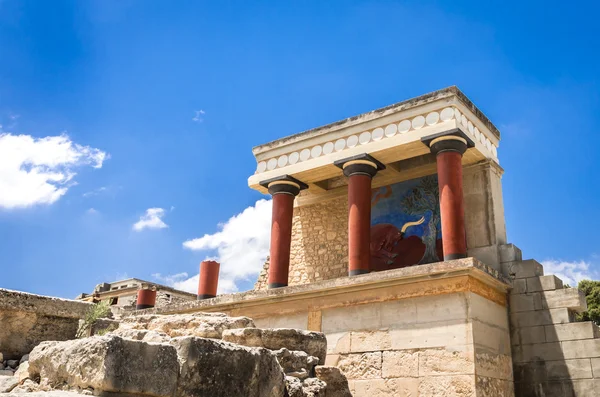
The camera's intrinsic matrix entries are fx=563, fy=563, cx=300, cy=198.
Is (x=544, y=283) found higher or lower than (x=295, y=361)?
higher

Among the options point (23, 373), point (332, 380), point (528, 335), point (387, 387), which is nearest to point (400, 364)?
point (387, 387)

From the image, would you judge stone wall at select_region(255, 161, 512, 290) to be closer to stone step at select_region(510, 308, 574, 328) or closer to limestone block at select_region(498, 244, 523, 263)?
limestone block at select_region(498, 244, 523, 263)

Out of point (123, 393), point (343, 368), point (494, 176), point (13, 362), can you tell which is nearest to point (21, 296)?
point (13, 362)

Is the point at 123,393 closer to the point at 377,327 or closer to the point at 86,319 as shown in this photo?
the point at 86,319

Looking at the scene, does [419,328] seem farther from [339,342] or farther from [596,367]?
[596,367]

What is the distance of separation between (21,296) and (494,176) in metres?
9.40

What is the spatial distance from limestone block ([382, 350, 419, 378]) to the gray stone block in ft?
7.66

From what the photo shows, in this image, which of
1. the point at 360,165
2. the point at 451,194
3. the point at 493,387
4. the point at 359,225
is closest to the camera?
the point at 493,387

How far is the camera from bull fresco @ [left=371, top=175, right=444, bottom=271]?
1209 centimetres

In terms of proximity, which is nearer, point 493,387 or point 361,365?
point 493,387

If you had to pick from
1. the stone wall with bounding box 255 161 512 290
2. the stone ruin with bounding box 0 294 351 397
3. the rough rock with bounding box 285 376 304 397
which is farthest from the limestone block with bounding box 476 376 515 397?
Result: the rough rock with bounding box 285 376 304 397

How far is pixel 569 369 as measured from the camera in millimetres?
9070

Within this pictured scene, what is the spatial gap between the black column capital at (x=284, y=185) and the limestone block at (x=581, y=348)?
653 cm

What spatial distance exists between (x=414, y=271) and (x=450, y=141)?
10.0ft
